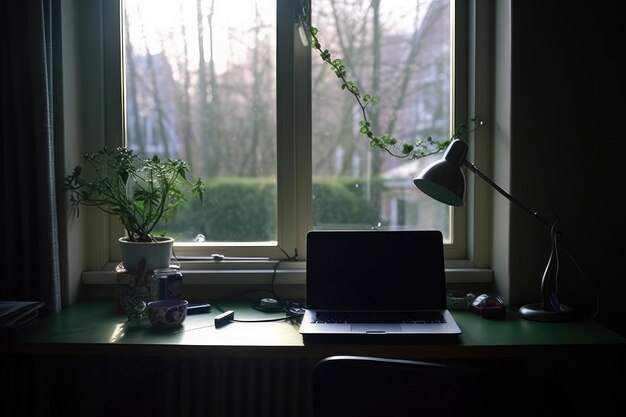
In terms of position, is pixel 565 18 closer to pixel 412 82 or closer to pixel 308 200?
pixel 412 82

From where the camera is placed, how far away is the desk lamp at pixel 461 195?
4.95 ft

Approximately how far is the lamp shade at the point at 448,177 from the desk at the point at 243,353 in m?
0.37

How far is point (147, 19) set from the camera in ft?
6.51

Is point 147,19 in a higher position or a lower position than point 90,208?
higher

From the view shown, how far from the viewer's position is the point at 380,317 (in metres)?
1.55

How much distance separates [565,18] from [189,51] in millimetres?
1258

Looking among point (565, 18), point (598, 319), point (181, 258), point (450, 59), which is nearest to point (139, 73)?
point (181, 258)

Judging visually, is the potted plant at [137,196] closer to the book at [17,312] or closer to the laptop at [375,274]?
the book at [17,312]

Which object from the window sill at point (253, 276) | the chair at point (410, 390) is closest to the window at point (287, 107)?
the window sill at point (253, 276)

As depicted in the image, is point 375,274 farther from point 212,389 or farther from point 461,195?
point 212,389

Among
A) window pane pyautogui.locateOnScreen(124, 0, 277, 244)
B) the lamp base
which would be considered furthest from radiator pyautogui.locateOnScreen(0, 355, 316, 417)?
the lamp base

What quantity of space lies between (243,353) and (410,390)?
53cm

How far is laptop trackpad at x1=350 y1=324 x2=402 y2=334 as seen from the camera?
1419mm

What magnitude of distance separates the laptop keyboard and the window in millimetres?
461
